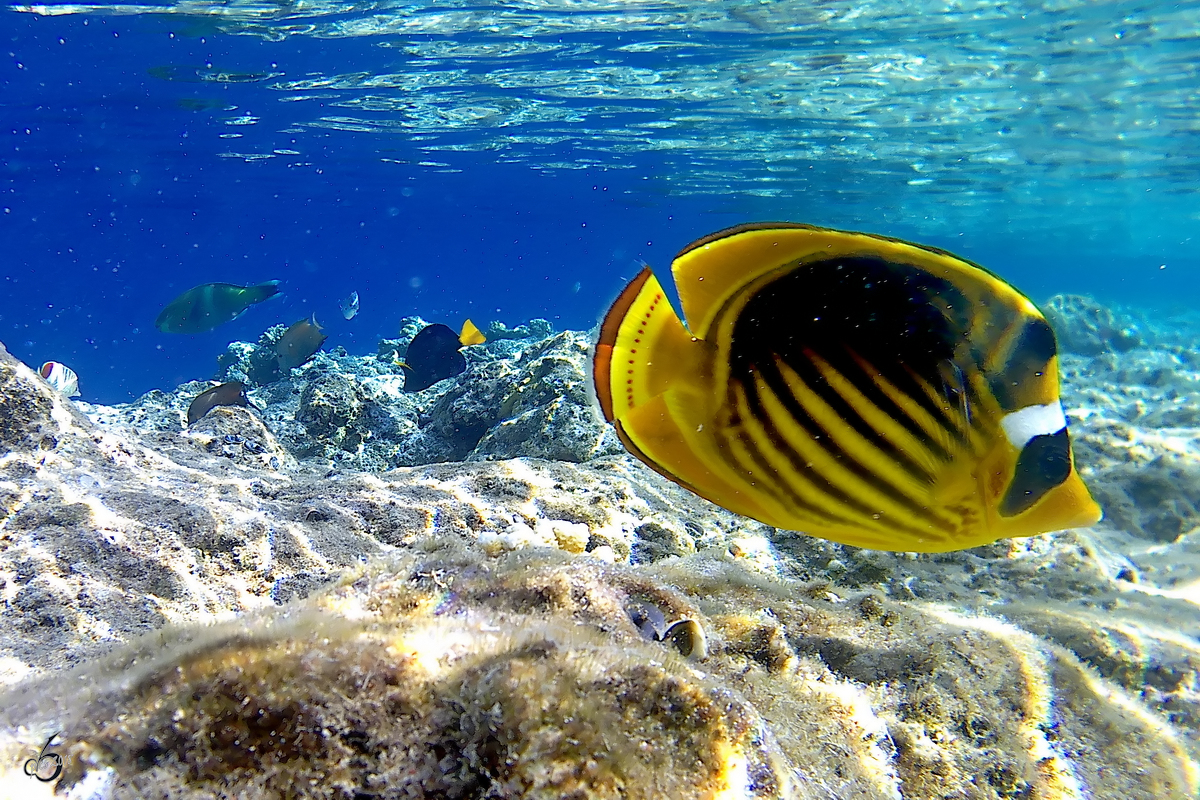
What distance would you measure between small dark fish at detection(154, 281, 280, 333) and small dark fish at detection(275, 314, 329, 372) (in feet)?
1.84

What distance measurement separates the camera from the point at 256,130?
2153 centimetres

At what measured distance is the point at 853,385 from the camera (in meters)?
0.93

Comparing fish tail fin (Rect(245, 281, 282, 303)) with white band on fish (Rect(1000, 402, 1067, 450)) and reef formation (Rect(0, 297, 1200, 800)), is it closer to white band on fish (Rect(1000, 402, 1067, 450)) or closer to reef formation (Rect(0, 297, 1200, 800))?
reef formation (Rect(0, 297, 1200, 800))

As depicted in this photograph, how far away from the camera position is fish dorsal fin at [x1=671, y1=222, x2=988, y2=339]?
930 mm

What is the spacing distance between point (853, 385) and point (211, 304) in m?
8.80

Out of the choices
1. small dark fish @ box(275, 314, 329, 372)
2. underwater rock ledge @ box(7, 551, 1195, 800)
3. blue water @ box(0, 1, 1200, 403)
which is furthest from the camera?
blue water @ box(0, 1, 1200, 403)

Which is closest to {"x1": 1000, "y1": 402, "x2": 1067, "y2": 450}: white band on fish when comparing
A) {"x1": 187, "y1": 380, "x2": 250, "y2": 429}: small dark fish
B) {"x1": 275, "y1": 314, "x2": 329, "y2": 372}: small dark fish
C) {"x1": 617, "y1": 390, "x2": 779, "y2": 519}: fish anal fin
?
{"x1": 617, "y1": 390, "x2": 779, "y2": 519}: fish anal fin

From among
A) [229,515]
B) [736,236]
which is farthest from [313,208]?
[736,236]

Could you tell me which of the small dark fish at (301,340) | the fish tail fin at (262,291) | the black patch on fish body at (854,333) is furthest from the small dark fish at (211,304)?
the black patch on fish body at (854,333)

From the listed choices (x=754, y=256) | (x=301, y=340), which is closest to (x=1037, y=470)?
(x=754, y=256)

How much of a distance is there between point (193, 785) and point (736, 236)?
107 centimetres

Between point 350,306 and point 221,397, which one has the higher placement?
point 221,397

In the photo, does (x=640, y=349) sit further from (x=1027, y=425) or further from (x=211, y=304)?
(x=211, y=304)

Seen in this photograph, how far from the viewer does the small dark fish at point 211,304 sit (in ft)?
25.6
